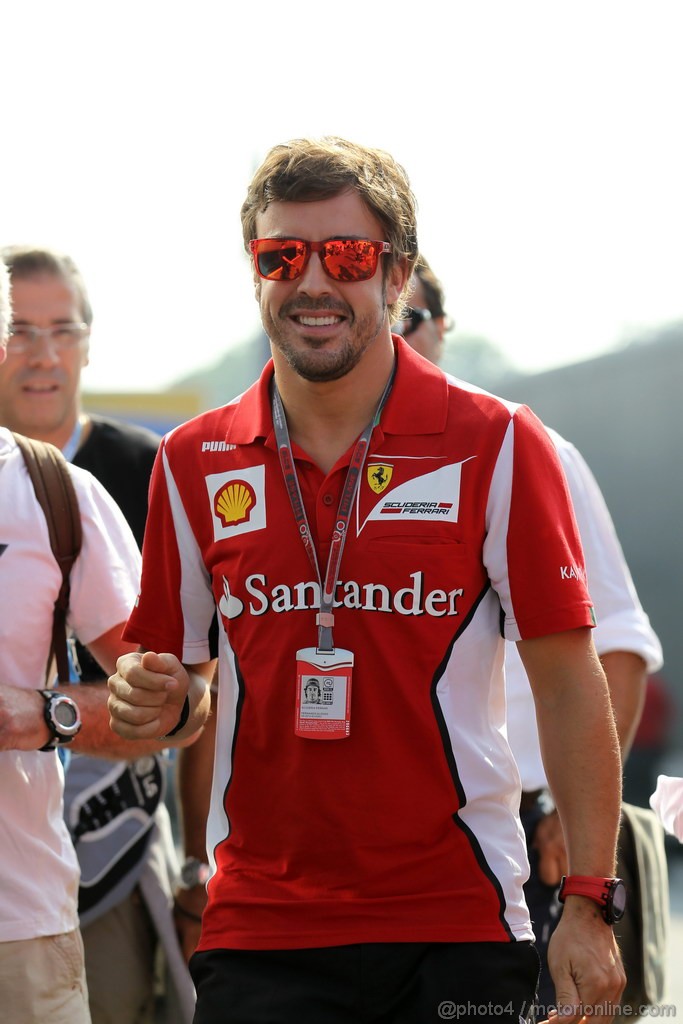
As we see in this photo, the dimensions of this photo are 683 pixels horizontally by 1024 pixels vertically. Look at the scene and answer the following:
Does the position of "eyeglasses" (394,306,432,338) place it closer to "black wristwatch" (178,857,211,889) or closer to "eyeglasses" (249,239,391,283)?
"eyeglasses" (249,239,391,283)

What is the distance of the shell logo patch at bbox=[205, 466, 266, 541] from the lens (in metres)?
3.48

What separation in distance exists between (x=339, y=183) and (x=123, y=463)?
70.2 inches

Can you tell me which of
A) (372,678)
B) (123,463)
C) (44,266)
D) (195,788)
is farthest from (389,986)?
(44,266)

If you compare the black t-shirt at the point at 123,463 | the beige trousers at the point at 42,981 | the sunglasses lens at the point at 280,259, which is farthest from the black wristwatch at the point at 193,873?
the sunglasses lens at the point at 280,259

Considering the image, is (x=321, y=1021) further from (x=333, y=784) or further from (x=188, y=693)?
(x=188, y=693)

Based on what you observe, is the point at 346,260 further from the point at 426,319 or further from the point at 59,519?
the point at 426,319

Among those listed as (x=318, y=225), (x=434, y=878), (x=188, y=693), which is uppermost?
(x=318, y=225)

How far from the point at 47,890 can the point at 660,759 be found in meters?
9.95

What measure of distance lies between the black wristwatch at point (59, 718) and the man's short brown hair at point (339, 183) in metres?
1.14

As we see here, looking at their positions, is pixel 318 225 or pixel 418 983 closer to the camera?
pixel 418 983

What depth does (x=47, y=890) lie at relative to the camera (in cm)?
369

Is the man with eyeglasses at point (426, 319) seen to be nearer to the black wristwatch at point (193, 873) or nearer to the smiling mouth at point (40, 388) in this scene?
the smiling mouth at point (40, 388)

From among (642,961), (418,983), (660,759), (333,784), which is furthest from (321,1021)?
(660,759)

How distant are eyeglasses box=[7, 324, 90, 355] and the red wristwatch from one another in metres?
2.62
